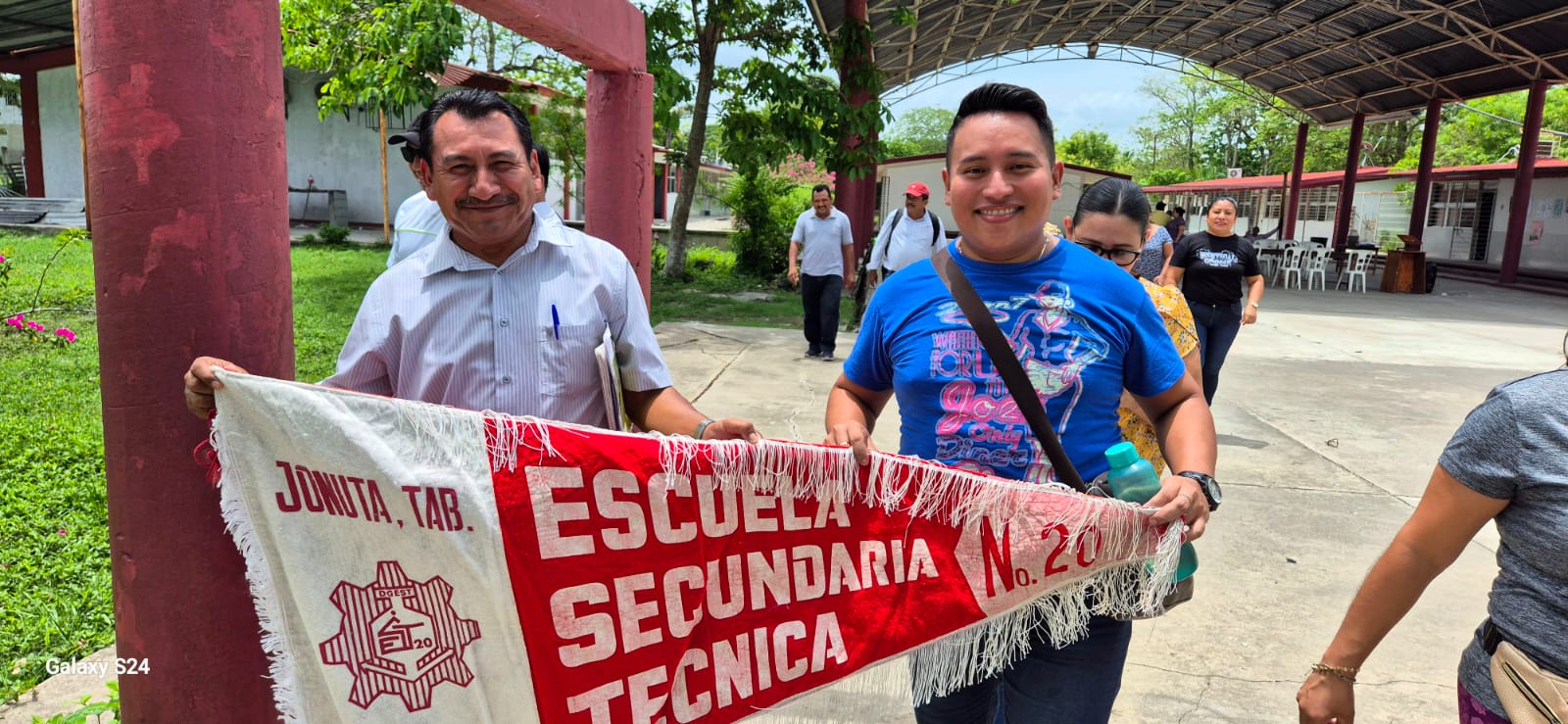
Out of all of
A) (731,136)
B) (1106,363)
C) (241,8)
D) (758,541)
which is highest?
(731,136)

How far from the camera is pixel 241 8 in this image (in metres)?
1.86

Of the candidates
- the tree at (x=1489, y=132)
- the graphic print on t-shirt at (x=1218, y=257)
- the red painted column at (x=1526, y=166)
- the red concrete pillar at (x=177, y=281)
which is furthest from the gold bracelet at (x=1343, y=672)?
the tree at (x=1489, y=132)

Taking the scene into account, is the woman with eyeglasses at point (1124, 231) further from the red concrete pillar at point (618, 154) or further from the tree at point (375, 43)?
the tree at point (375, 43)

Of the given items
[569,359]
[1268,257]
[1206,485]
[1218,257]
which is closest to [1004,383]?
[1206,485]

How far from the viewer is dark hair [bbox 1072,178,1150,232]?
10.8ft

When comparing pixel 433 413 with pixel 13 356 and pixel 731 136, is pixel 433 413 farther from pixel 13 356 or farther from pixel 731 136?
pixel 731 136

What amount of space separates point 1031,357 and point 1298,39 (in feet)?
80.3

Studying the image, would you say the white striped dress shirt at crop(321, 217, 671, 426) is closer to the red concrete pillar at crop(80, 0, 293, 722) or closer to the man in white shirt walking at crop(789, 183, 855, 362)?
the red concrete pillar at crop(80, 0, 293, 722)

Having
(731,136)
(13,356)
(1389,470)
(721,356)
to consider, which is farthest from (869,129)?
(13,356)

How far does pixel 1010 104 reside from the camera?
1746 millimetres

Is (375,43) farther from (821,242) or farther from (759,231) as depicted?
(759,231)

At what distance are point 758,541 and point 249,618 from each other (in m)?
1.18

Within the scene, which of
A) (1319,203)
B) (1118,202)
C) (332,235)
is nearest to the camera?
(1118,202)

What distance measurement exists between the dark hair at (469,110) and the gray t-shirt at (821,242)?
272 inches
